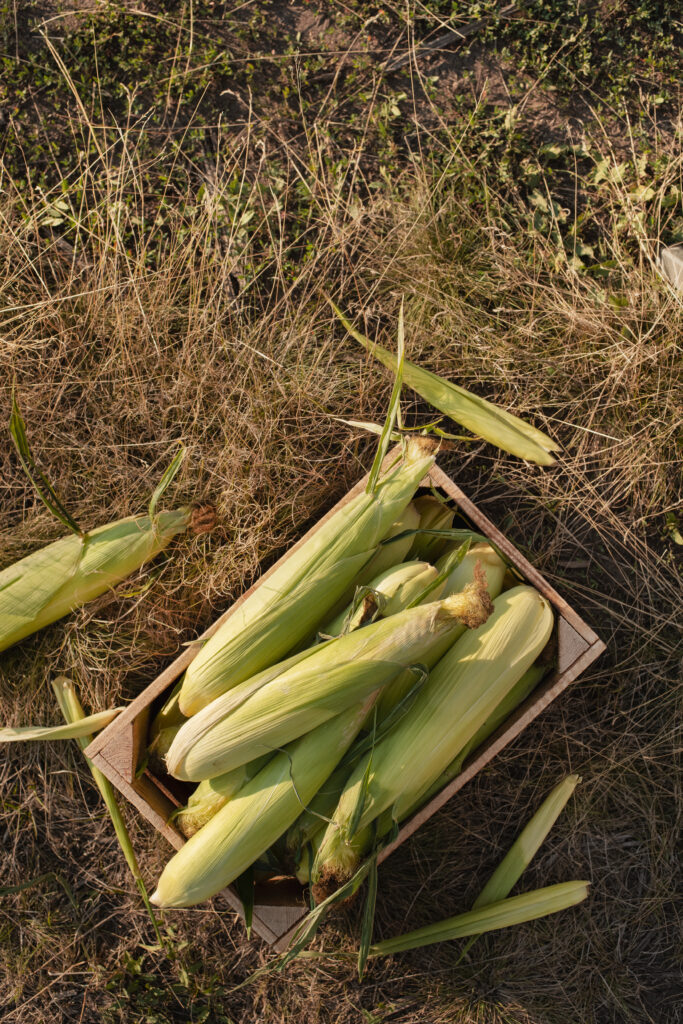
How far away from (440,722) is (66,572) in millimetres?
1283

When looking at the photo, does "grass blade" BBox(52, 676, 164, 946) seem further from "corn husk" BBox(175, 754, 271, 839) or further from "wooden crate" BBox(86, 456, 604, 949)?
"corn husk" BBox(175, 754, 271, 839)

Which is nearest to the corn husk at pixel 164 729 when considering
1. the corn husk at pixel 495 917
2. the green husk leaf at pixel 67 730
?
the green husk leaf at pixel 67 730

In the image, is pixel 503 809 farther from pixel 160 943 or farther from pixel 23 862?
pixel 23 862

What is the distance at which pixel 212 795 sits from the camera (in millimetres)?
1972

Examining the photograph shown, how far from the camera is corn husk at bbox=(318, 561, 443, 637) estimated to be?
1928 millimetres

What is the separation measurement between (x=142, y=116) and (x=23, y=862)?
9.34ft

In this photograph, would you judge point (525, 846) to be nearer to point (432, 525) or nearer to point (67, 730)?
point (432, 525)

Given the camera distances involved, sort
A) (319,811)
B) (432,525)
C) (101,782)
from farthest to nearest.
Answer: (101,782), (432,525), (319,811)

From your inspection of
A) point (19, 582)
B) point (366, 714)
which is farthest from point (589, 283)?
point (19, 582)

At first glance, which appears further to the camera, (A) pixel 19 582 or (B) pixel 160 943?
(B) pixel 160 943

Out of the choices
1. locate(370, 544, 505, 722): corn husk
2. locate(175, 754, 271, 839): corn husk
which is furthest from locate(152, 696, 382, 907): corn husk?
locate(370, 544, 505, 722): corn husk

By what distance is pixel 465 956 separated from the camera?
2615mm

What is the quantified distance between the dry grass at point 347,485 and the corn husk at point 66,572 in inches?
6.4

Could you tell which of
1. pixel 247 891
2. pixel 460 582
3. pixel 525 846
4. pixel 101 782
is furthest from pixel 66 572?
pixel 525 846
